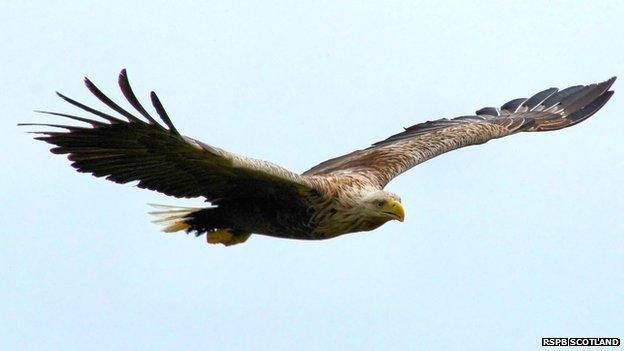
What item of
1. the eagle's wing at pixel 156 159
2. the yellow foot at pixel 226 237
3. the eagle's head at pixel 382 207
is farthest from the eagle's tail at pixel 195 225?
the eagle's head at pixel 382 207

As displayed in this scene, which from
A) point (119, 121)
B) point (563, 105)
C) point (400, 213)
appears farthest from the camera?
point (563, 105)

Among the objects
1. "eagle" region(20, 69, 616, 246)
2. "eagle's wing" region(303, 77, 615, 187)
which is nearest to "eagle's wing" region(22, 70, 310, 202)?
"eagle" region(20, 69, 616, 246)

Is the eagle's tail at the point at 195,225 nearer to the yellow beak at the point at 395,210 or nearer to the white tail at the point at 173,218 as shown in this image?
the white tail at the point at 173,218

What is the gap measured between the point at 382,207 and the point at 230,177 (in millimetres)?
1202

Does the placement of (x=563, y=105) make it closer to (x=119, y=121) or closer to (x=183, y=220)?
(x=183, y=220)

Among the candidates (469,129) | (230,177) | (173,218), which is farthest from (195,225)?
(469,129)

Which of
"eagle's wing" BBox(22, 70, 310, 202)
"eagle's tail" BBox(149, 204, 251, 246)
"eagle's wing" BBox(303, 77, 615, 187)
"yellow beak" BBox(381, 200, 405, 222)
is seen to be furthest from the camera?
"eagle's wing" BBox(303, 77, 615, 187)

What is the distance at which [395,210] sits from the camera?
1081 cm

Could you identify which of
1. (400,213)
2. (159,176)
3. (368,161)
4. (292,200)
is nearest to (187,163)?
(159,176)

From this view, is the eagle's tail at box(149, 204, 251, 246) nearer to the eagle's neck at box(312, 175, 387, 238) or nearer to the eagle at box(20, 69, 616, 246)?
the eagle at box(20, 69, 616, 246)

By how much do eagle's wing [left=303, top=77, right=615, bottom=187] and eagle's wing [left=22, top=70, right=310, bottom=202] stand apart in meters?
1.75

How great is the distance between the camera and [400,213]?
35.4ft

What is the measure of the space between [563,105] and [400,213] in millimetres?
5108

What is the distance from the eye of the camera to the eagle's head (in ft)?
35.5
